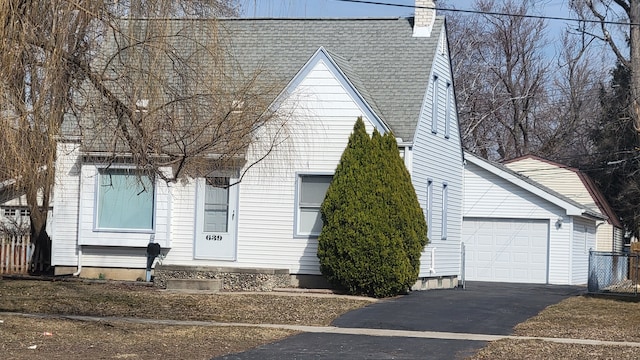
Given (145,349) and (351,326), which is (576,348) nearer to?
(351,326)

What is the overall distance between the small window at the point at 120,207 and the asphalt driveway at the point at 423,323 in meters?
7.06

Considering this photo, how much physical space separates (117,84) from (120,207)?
38.8 ft

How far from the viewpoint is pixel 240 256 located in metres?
24.1

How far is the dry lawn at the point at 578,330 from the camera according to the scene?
14289 millimetres

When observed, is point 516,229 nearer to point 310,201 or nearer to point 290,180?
point 310,201

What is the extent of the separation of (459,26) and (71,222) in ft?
99.9

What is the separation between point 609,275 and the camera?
28297 millimetres

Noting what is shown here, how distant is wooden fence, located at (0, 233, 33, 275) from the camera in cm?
2662

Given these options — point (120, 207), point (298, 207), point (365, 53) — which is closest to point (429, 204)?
point (298, 207)

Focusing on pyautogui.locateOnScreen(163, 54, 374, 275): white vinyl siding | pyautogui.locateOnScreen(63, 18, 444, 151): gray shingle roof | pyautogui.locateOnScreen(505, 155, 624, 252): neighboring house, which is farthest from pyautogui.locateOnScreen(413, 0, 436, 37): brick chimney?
pyautogui.locateOnScreen(505, 155, 624, 252): neighboring house

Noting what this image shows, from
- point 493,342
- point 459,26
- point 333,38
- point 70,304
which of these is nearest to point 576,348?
point 493,342

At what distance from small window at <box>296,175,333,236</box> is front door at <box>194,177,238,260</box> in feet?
A: 5.49

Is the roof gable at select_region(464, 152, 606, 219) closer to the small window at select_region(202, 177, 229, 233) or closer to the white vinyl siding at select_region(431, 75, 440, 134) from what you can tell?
the white vinyl siding at select_region(431, 75, 440, 134)

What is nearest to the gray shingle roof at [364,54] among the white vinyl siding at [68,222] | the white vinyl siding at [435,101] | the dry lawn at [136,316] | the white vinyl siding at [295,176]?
the white vinyl siding at [295,176]
